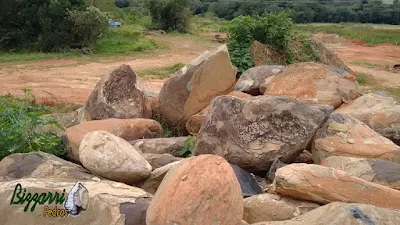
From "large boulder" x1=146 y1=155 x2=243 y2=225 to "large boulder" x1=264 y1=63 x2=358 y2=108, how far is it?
3.65 m

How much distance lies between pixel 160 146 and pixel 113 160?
4.66 feet

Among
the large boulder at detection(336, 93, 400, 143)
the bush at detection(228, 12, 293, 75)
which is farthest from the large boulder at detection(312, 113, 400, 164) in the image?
the bush at detection(228, 12, 293, 75)

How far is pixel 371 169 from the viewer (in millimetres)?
4246

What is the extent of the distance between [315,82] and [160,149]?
8.62 ft

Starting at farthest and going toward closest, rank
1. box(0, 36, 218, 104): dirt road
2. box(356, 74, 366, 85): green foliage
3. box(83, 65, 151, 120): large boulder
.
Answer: box(356, 74, 366, 85): green foliage → box(0, 36, 218, 104): dirt road → box(83, 65, 151, 120): large boulder

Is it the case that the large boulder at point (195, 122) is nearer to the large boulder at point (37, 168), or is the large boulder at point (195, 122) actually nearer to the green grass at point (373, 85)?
the large boulder at point (37, 168)

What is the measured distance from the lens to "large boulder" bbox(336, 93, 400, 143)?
566cm

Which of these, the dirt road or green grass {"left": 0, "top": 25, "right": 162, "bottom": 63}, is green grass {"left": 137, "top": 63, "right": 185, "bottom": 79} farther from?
green grass {"left": 0, "top": 25, "right": 162, "bottom": 63}

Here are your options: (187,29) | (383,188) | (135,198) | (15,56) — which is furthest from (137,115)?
(187,29)

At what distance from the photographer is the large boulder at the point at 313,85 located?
6.67m

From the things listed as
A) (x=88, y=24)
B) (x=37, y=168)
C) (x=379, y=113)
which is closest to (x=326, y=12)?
(x=88, y=24)

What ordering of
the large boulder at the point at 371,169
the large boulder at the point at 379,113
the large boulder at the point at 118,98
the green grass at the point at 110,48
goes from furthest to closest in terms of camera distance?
1. the green grass at the point at 110,48
2. the large boulder at the point at 118,98
3. the large boulder at the point at 379,113
4. the large boulder at the point at 371,169

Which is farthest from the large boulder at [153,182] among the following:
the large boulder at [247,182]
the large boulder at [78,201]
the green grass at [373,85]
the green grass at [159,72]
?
the green grass at [159,72]

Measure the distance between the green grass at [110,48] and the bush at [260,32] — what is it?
27.6 ft
